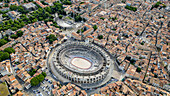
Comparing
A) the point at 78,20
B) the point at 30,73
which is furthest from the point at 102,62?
the point at 78,20

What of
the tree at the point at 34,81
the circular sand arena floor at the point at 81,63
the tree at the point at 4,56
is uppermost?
the tree at the point at 4,56

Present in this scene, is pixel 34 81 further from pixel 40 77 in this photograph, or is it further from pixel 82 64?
pixel 82 64

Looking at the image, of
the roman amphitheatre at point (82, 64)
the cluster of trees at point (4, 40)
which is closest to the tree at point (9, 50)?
the cluster of trees at point (4, 40)

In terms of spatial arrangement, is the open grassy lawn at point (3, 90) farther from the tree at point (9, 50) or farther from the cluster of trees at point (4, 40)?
the cluster of trees at point (4, 40)

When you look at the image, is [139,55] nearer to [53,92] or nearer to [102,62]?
[102,62]

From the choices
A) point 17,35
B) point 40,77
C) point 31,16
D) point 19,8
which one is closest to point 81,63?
point 40,77

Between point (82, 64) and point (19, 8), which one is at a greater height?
point (19, 8)
